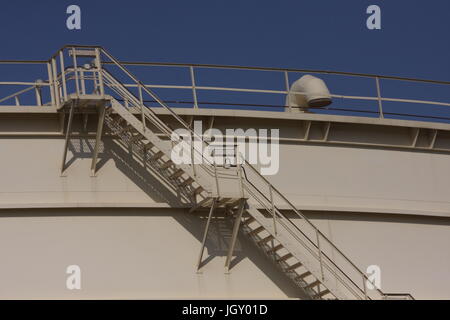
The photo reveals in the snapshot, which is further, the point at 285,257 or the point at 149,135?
the point at 285,257

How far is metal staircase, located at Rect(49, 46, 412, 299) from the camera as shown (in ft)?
68.7

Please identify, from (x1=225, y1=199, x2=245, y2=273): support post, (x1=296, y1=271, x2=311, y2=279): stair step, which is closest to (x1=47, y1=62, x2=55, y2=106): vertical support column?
(x1=225, y1=199, x2=245, y2=273): support post

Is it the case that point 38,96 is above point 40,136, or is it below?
above

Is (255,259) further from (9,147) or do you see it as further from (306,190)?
(9,147)

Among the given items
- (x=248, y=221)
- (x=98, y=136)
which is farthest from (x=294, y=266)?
(x=98, y=136)

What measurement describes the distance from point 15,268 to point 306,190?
6913mm

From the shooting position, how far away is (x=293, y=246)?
21.5m

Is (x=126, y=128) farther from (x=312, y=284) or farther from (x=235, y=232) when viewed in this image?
(x=312, y=284)

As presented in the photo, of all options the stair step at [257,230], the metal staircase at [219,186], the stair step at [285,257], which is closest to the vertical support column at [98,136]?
the metal staircase at [219,186]

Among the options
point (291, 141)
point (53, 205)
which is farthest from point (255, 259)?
point (53, 205)

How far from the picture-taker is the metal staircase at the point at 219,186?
21.0m

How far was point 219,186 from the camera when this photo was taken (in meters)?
21.0
